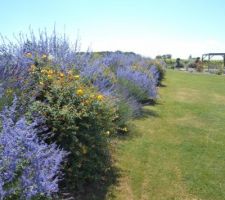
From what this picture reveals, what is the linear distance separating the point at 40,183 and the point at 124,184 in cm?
237

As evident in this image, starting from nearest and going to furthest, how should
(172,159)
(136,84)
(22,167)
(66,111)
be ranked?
(22,167), (66,111), (172,159), (136,84)

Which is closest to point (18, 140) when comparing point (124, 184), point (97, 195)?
point (97, 195)

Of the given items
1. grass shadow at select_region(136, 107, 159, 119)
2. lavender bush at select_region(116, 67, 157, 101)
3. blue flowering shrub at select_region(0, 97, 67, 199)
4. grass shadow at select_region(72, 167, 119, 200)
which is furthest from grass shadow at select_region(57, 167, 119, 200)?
lavender bush at select_region(116, 67, 157, 101)

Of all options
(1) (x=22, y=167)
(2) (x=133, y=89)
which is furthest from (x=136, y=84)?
(1) (x=22, y=167)

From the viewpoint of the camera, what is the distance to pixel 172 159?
6379mm

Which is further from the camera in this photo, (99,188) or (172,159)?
(172,159)

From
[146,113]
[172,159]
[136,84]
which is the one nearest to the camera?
[172,159]

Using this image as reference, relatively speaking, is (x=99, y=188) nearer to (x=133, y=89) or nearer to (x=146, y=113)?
(x=146, y=113)

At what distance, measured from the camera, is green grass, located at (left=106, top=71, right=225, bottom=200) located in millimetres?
5090

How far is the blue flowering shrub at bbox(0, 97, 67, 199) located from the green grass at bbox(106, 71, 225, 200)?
178 cm

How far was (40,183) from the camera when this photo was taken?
2.96 m

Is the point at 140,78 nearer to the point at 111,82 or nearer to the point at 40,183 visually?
the point at 111,82

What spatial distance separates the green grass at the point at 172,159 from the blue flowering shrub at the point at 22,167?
178 cm

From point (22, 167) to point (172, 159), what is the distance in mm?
3788
